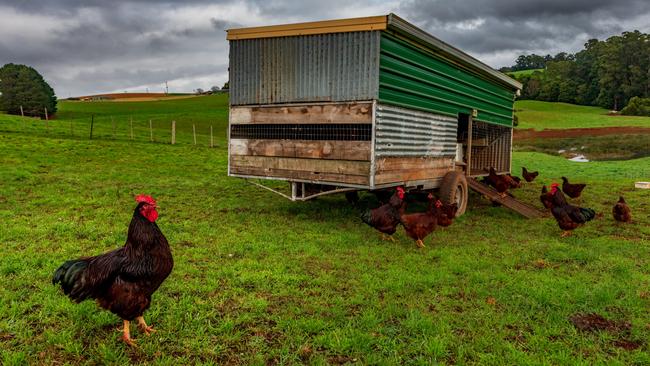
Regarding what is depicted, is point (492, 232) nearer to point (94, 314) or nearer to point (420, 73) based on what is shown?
point (420, 73)

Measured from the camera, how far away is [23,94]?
49938mm

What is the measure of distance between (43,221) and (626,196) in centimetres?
1814

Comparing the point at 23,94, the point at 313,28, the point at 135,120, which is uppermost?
the point at 23,94

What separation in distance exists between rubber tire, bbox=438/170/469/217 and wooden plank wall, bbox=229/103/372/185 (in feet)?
10.7

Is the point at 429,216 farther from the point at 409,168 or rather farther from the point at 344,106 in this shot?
the point at 344,106

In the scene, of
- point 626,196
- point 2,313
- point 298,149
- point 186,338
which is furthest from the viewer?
point 626,196

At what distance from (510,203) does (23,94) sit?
191 ft

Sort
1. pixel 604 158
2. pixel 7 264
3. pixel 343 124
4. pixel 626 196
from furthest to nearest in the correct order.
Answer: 1. pixel 604 158
2. pixel 626 196
3. pixel 343 124
4. pixel 7 264

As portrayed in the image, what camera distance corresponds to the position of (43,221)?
8.84 m

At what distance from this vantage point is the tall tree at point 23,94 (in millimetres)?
49719

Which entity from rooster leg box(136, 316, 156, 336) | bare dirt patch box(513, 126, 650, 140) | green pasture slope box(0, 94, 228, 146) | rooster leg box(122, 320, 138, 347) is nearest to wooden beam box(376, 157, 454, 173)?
rooster leg box(136, 316, 156, 336)

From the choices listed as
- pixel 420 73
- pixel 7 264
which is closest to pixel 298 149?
pixel 420 73

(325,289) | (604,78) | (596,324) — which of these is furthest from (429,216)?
(604,78)

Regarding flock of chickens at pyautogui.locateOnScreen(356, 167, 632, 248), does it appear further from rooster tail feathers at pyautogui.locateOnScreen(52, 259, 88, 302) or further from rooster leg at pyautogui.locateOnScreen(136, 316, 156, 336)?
rooster tail feathers at pyautogui.locateOnScreen(52, 259, 88, 302)
